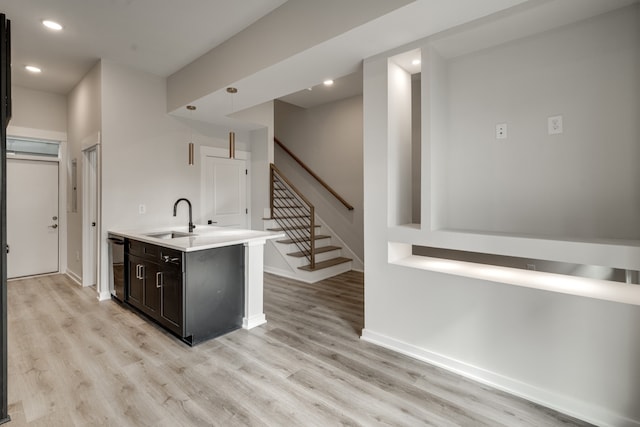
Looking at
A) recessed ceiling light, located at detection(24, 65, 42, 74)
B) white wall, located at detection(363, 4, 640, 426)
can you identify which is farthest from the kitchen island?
recessed ceiling light, located at detection(24, 65, 42, 74)

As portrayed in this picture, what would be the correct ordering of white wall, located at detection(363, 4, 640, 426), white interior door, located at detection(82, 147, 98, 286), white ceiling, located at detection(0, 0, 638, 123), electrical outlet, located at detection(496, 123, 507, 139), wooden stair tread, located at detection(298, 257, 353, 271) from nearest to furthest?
1. white wall, located at detection(363, 4, 640, 426)
2. white ceiling, located at detection(0, 0, 638, 123)
3. electrical outlet, located at detection(496, 123, 507, 139)
4. white interior door, located at detection(82, 147, 98, 286)
5. wooden stair tread, located at detection(298, 257, 353, 271)

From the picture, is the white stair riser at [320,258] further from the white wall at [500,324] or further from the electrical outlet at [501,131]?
the electrical outlet at [501,131]

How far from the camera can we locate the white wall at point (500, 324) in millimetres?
1770

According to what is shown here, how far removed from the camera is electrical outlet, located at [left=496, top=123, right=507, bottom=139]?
252 cm

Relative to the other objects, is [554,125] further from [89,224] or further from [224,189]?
[89,224]

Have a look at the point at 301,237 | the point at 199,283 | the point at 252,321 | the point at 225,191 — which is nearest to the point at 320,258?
the point at 301,237

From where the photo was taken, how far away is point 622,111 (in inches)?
80.7

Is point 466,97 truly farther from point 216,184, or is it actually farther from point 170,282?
point 216,184

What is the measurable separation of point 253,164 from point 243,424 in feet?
14.7

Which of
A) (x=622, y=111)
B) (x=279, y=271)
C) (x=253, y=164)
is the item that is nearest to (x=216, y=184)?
(x=253, y=164)

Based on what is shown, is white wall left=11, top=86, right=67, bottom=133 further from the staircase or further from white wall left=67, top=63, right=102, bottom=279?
the staircase

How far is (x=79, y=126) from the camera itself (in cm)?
466

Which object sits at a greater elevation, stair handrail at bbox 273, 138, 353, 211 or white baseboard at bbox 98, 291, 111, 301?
stair handrail at bbox 273, 138, 353, 211

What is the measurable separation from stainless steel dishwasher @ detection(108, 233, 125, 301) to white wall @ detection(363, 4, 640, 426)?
2861 mm
